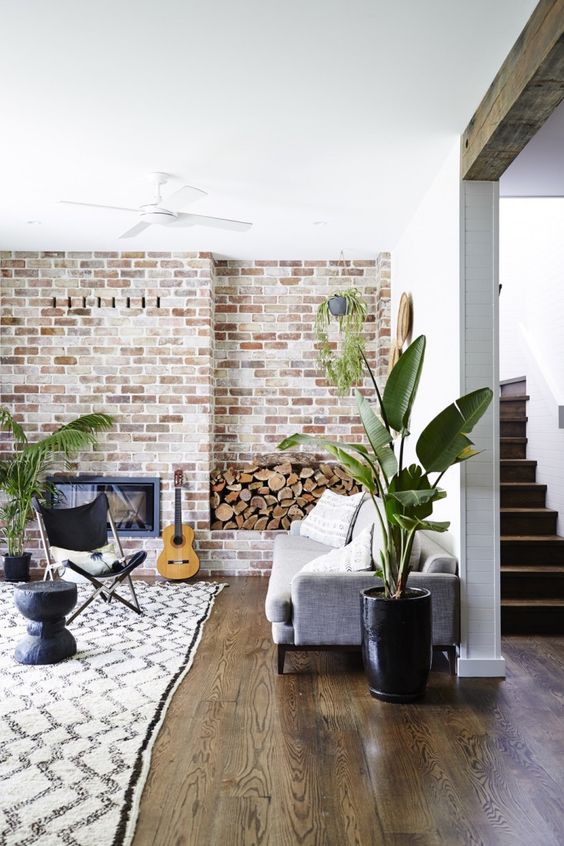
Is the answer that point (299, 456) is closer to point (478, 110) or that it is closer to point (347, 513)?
point (347, 513)

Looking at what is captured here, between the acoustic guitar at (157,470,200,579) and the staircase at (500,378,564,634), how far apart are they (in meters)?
2.47

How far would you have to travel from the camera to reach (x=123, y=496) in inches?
250

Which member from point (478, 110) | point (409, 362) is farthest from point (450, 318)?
point (478, 110)

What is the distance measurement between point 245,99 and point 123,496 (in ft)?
12.7

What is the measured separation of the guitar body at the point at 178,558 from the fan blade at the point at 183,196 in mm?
2835

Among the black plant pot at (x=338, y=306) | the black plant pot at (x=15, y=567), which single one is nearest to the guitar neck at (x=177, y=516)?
the black plant pot at (x=15, y=567)

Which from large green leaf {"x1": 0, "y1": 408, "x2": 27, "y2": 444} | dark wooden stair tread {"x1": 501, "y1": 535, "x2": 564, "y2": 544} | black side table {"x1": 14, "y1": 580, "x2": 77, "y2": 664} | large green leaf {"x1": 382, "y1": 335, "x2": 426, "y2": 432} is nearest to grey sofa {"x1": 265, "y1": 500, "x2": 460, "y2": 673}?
large green leaf {"x1": 382, "y1": 335, "x2": 426, "y2": 432}

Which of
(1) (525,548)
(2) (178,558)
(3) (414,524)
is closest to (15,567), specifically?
(2) (178,558)

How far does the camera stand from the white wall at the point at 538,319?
5.47 meters

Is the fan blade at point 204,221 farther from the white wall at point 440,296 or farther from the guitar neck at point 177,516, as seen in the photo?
the guitar neck at point 177,516

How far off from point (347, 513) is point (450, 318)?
1.86m

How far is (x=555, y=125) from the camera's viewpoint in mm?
3518

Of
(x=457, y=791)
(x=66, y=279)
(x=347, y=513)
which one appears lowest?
(x=457, y=791)

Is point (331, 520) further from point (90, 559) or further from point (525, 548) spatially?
point (90, 559)
